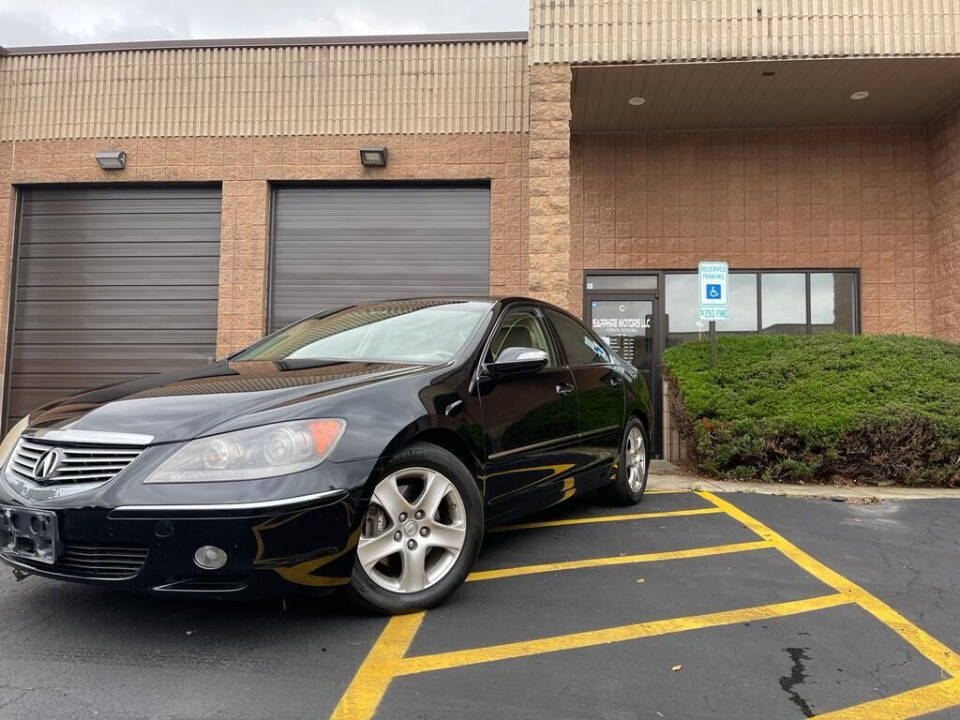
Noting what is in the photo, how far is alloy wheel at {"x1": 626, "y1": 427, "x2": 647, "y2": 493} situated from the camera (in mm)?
5102

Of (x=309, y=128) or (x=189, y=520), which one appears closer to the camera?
(x=189, y=520)

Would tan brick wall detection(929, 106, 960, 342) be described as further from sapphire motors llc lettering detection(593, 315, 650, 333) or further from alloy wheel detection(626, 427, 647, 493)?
Result: alloy wheel detection(626, 427, 647, 493)

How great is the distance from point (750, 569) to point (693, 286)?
672cm

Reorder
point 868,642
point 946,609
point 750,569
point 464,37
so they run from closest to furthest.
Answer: point 868,642, point 946,609, point 750,569, point 464,37

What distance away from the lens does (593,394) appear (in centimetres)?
440

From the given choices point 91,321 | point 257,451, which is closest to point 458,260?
point 91,321

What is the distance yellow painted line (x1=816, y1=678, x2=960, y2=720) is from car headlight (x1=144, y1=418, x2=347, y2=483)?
75.7 inches

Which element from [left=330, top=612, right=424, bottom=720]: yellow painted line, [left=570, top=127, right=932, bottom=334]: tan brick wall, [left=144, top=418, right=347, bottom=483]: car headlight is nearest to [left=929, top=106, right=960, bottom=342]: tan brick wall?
[left=570, top=127, right=932, bottom=334]: tan brick wall

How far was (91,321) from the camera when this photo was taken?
9.74 meters

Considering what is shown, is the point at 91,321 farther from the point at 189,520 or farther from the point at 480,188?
the point at 189,520

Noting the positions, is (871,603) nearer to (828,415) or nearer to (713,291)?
(828,415)

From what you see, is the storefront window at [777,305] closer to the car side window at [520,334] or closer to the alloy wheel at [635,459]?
the alloy wheel at [635,459]

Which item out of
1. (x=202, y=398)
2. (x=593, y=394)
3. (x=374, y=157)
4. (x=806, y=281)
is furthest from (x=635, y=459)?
(x=374, y=157)

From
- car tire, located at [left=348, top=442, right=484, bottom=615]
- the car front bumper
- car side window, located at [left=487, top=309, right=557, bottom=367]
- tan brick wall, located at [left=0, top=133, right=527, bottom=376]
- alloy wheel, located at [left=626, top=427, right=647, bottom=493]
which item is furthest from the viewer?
tan brick wall, located at [left=0, top=133, right=527, bottom=376]
